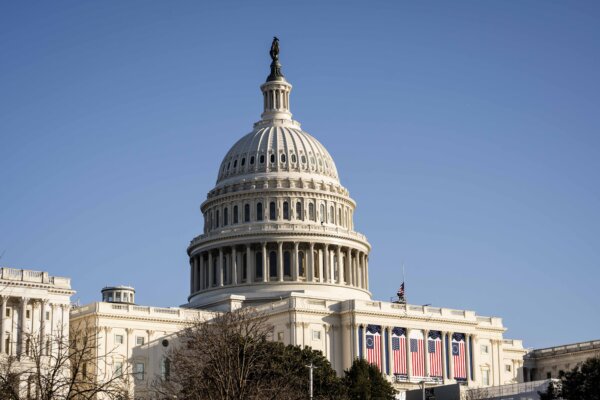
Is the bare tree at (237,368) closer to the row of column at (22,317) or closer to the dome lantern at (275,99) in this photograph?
the row of column at (22,317)

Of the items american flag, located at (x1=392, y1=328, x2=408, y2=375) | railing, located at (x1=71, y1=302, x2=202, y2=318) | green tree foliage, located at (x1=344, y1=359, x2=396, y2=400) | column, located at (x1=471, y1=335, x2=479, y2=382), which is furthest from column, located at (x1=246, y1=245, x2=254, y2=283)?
green tree foliage, located at (x1=344, y1=359, x2=396, y2=400)

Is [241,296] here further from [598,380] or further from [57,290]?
[598,380]

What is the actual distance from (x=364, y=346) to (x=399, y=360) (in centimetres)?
551

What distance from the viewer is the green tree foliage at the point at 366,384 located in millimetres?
120625

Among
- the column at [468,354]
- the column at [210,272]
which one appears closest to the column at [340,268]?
the column at [210,272]

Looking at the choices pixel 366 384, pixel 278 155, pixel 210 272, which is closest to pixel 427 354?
pixel 210 272

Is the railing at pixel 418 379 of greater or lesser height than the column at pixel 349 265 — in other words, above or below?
below

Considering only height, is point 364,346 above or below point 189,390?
above

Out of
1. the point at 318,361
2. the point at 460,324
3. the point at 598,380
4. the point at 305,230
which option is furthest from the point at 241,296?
the point at 598,380

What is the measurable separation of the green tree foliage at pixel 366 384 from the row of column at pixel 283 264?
48.3 meters

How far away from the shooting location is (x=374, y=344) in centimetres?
15888

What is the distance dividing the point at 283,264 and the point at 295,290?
19.1 feet

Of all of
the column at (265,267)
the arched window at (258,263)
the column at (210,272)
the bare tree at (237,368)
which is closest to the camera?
the bare tree at (237,368)

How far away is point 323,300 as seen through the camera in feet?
529
